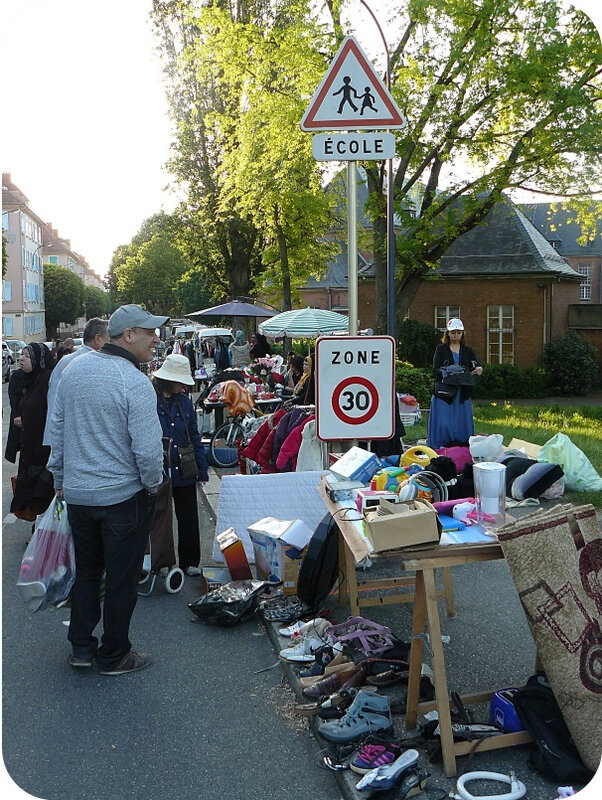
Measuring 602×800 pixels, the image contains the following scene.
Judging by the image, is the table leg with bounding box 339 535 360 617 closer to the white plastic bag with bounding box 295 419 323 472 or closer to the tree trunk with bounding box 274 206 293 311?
the white plastic bag with bounding box 295 419 323 472

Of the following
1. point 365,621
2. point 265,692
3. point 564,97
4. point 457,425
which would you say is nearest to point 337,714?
point 265,692

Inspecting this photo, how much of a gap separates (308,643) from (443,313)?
31298mm

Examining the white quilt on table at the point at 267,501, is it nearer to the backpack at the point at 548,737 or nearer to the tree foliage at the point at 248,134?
the backpack at the point at 548,737

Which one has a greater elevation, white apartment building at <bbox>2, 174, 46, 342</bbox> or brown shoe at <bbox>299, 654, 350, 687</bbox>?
white apartment building at <bbox>2, 174, 46, 342</bbox>

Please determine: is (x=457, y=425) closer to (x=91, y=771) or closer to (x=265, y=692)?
(x=265, y=692)

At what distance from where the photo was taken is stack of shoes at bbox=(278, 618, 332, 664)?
190 inches

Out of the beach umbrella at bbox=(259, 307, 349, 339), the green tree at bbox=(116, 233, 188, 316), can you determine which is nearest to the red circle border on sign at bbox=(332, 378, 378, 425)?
the beach umbrella at bbox=(259, 307, 349, 339)

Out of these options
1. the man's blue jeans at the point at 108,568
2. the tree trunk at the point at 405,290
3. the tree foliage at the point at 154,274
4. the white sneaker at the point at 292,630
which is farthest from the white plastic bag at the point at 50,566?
the tree foliage at the point at 154,274

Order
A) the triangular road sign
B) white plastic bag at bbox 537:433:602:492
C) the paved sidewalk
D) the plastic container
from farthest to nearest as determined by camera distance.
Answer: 1. white plastic bag at bbox 537:433:602:492
2. the triangular road sign
3. the plastic container
4. the paved sidewalk

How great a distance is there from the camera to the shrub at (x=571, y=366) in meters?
29.4

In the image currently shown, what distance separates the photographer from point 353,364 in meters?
5.23

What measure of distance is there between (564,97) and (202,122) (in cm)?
2294

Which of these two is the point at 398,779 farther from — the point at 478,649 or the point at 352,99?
the point at 352,99

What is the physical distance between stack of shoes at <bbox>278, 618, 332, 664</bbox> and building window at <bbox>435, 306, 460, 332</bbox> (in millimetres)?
30724
